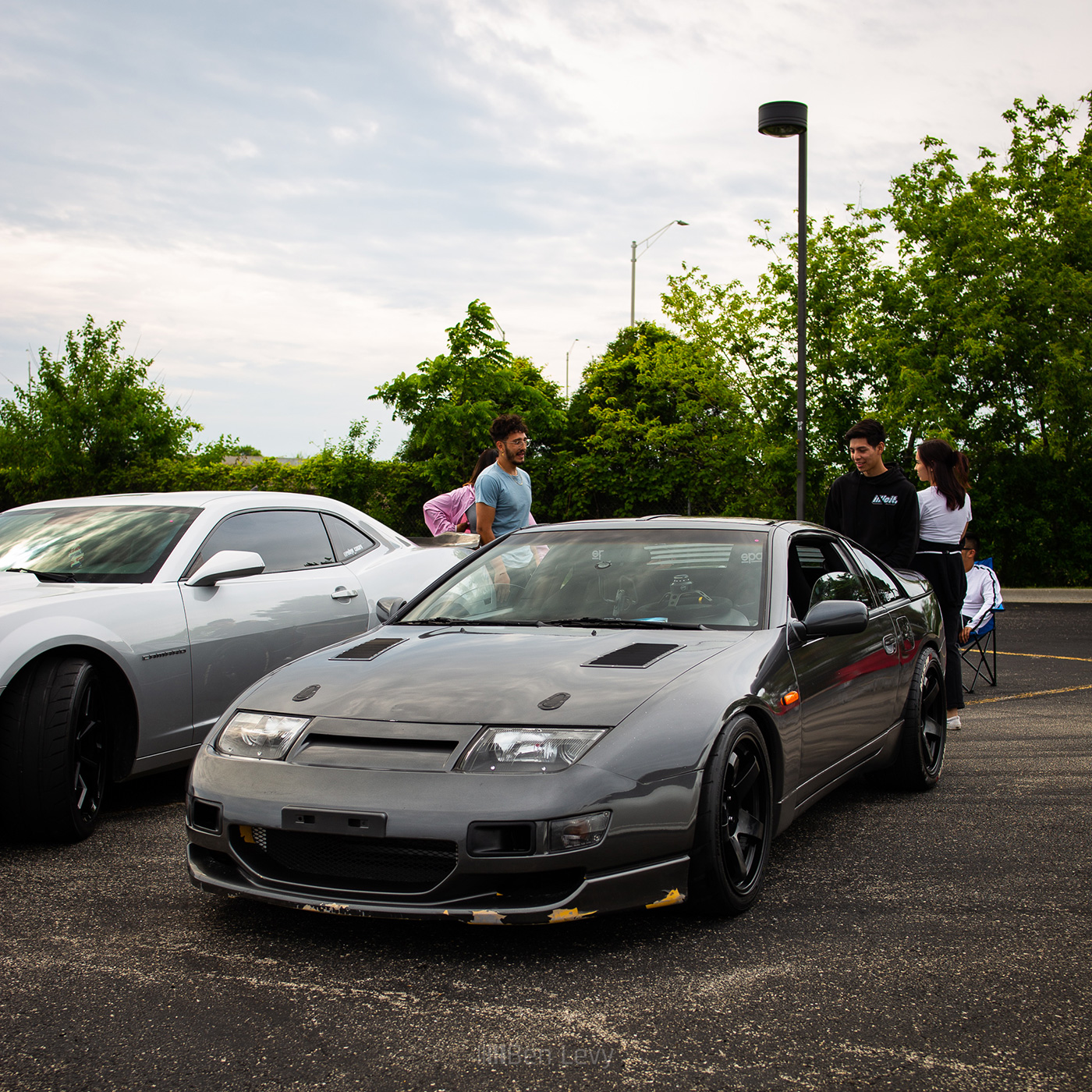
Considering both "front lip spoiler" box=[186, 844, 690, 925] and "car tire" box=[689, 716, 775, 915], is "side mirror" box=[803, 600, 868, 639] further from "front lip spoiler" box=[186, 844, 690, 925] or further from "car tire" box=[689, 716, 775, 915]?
"front lip spoiler" box=[186, 844, 690, 925]

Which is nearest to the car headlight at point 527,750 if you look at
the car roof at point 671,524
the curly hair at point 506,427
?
the car roof at point 671,524

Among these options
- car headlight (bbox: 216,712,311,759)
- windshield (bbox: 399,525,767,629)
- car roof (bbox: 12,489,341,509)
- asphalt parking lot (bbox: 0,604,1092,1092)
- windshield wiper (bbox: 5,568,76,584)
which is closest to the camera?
asphalt parking lot (bbox: 0,604,1092,1092)

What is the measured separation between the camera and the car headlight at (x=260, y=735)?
3281mm

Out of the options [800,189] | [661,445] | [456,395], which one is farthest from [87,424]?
[800,189]

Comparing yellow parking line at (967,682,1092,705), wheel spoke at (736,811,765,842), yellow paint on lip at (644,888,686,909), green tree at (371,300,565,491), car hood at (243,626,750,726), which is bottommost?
yellow parking line at (967,682,1092,705)

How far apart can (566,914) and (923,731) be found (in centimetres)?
282

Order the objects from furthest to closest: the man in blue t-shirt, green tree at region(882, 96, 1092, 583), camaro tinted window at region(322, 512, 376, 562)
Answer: green tree at region(882, 96, 1092, 583) < the man in blue t-shirt < camaro tinted window at region(322, 512, 376, 562)

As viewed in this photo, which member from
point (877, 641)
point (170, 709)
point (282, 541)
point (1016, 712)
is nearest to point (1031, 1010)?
point (877, 641)

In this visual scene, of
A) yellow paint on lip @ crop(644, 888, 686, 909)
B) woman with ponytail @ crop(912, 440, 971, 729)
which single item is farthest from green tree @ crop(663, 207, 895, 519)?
yellow paint on lip @ crop(644, 888, 686, 909)

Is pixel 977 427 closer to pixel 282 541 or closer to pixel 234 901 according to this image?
pixel 282 541

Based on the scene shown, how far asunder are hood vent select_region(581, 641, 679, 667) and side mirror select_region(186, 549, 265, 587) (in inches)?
83.3

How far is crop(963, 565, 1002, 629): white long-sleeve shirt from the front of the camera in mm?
8938

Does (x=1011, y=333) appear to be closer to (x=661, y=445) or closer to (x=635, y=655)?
(x=661, y=445)

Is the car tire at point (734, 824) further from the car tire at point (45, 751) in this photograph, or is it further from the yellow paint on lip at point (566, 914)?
the car tire at point (45, 751)
